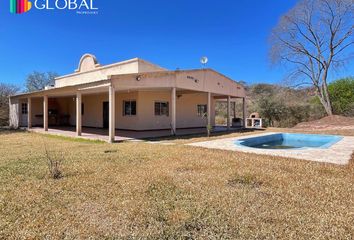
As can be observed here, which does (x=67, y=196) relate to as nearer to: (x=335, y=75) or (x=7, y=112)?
(x=7, y=112)

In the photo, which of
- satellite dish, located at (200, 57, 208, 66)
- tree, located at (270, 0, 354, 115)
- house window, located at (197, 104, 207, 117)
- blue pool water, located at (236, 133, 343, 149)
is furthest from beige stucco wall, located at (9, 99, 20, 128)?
tree, located at (270, 0, 354, 115)

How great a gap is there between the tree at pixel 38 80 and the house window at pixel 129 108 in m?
26.7

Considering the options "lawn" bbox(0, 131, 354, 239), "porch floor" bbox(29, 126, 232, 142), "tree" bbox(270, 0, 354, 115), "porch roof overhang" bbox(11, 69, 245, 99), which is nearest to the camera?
"lawn" bbox(0, 131, 354, 239)

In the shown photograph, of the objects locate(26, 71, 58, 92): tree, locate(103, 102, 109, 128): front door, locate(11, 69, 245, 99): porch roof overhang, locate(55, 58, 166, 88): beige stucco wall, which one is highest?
locate(26, 71, 58, 92): tree

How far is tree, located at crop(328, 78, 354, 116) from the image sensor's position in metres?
24.6

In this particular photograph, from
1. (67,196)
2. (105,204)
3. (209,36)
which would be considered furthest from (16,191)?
(209,36)

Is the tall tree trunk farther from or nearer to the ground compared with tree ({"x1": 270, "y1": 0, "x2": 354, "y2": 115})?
nearer to the ground

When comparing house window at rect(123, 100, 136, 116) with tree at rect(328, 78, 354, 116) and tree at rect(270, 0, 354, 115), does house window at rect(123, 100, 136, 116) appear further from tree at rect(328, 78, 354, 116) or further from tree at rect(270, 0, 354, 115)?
tree at rect(328, 78, 354, 116)

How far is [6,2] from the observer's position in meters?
12.9

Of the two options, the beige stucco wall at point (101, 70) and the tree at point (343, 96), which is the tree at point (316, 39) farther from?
the beige stucco wall at point (101, 70)

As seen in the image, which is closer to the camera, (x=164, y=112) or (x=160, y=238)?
(x=160, y=238)

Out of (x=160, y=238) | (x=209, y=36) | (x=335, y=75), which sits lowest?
(x=160, y=238)

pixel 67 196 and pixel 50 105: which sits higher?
pixel 50 105

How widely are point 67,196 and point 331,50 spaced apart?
28601 mm
